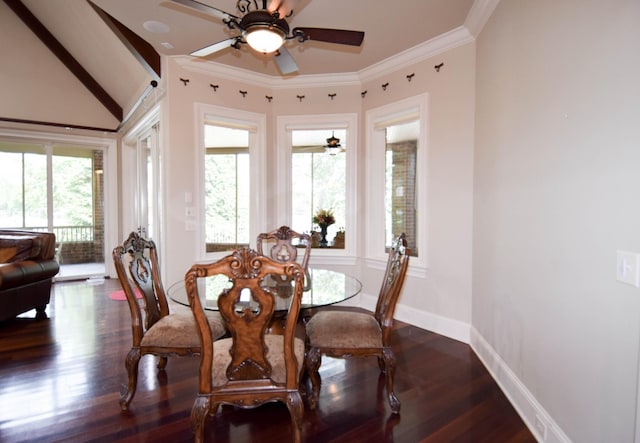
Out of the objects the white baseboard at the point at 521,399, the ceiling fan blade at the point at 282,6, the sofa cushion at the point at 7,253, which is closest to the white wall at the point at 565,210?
the white baseboard at the point at 521,399

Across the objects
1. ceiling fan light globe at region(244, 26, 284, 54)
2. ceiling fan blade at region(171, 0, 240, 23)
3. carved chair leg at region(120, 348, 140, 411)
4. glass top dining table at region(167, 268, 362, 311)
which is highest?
ceiling fan blade at region(171, 0, 240, 23)

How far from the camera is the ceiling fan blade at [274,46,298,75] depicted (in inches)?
102

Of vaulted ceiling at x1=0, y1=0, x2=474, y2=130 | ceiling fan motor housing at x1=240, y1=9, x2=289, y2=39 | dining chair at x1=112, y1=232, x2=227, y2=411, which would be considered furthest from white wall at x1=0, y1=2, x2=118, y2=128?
ceiling fan motor housing at x1=240, y1=9, x2=289, y2=39

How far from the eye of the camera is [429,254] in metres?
3.57

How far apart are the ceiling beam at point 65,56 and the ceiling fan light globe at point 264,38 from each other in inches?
193

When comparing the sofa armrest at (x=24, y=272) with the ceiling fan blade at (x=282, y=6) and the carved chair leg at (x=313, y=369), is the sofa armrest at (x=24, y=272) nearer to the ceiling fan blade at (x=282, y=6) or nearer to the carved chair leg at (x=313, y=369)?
the carved chair leg at (x=313, y=369)

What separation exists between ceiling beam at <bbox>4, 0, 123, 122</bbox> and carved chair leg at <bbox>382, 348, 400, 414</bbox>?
617 cm

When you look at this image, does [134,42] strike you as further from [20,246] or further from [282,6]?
[20,246]

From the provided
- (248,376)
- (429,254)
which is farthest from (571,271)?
(429,254)

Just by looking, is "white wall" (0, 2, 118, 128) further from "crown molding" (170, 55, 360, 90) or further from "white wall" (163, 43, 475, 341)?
"crown molding" (170, 55, 360, 90)

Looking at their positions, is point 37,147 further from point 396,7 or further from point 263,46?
point 396,7

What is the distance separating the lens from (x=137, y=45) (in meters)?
3.62

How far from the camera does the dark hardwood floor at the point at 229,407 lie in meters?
1.93

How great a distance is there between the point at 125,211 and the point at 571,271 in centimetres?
655
